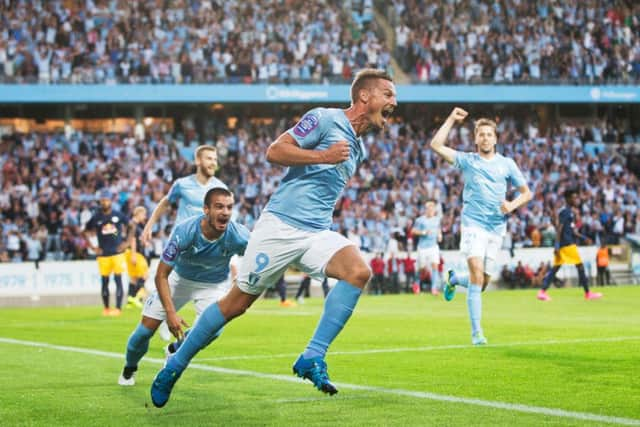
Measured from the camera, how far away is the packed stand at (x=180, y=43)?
38.7 meters

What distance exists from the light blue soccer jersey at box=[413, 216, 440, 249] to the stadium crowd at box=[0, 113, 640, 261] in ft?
13.9

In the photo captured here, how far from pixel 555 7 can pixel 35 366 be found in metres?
39.8

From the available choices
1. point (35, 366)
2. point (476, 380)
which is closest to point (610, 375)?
point (476, 380)

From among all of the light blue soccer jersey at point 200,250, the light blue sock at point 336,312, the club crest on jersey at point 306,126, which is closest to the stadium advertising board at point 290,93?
the light blue soccer jersey at point 200,250

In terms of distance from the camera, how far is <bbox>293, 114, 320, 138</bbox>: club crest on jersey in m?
7.30

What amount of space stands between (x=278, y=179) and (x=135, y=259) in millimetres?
15720

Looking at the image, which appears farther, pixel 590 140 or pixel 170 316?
pixel 590 140

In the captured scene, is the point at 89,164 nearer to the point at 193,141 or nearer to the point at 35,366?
the point at 193,141

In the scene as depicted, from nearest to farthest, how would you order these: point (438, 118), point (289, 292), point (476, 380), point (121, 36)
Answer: point (476, 380) → point (289, 292) → point (121, 36) → point (438, 118)

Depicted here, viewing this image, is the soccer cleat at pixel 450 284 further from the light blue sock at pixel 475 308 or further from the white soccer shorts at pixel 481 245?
the light blue sock at pixel 475 308

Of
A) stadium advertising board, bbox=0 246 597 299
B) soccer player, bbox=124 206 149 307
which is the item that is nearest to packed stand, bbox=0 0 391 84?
stadium advertising board, bbox=0 246 597 299

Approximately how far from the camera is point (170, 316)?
812 centimetres

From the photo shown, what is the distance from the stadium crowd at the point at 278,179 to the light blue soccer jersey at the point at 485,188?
18134mm

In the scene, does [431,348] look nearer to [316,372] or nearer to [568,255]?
[316,372]
